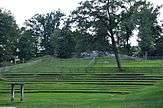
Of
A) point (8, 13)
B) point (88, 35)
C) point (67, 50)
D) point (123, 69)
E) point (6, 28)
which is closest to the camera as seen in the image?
point (123, 69)

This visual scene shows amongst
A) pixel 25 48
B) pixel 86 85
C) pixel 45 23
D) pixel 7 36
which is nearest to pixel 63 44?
pixel 25 48

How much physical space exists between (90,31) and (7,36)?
1034 inches

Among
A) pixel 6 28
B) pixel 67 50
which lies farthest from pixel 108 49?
pixel 67 50

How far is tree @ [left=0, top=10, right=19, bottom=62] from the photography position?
8244 centimetres

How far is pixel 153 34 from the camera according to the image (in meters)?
94.7

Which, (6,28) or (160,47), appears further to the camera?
(160,47)

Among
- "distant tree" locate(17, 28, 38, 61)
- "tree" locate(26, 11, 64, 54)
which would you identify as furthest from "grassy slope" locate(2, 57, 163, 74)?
"tree" locate(26, 11, 64, 54)

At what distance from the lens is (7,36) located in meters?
82.8

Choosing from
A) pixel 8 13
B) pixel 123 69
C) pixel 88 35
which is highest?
pixel 8 13

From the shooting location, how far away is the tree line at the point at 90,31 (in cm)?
6016

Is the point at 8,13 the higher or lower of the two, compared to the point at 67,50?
higher

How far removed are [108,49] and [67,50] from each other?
3402 cm

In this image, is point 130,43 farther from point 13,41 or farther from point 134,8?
point 134,8

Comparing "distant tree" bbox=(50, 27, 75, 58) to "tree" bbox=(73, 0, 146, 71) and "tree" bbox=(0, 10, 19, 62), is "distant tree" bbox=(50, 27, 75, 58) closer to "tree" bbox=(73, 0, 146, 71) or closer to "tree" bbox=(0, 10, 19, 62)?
"tree" bbox=(0, 10, 19, 62)
